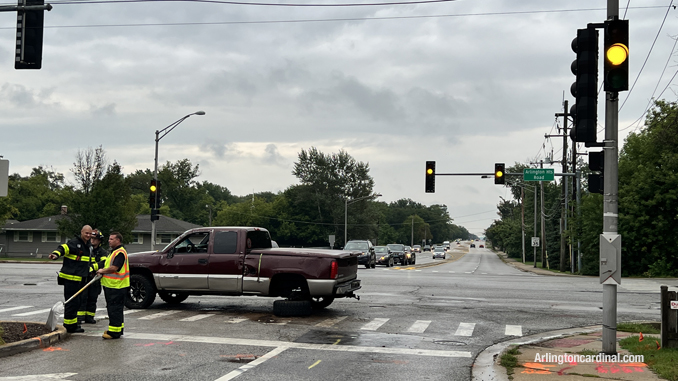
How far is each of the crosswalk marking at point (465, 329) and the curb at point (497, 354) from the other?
952mm

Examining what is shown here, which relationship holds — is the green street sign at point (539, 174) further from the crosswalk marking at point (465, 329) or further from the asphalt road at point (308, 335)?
the crosswalk marking at point (465, 329)

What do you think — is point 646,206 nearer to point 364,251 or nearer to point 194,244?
point 364,251

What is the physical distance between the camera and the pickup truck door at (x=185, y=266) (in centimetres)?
1388

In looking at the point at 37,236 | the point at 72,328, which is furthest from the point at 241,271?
the point at 37,236

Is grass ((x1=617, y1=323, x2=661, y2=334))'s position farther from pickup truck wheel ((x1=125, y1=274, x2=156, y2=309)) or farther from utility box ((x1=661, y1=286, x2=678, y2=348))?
pickup truck wheel ((x1=125, y1=274, x2=156, y2=309))

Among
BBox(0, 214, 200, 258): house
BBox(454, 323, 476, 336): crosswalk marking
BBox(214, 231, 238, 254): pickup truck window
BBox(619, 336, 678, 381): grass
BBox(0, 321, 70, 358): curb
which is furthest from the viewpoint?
BBox(0, 214, 200, 258): house

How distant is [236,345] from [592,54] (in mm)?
7114

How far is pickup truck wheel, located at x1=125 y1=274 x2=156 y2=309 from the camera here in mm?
14164

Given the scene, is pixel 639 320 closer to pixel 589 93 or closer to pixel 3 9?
pixel 589 93

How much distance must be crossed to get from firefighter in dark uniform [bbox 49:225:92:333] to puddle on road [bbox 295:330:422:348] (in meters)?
3.93

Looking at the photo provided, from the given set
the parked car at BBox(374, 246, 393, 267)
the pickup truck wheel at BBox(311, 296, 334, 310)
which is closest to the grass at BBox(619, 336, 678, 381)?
the pickup truck wheel at BBox(311, 296, 334, 310)

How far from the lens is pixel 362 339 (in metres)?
10.6

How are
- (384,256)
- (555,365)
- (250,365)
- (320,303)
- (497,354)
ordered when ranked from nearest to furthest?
(555,365)
(250,365)
(497,354)
(320,303)
(384,256)

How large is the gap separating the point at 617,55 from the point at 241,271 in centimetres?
867
